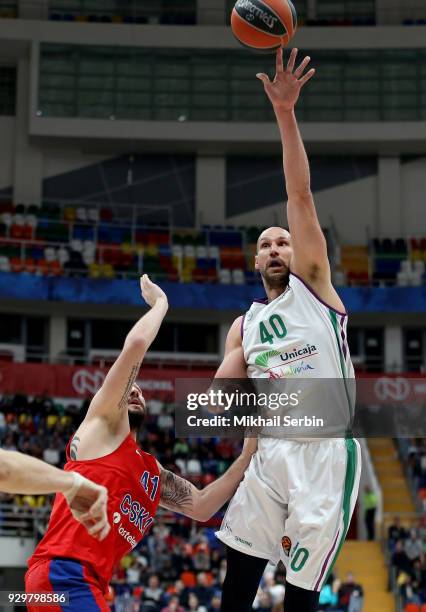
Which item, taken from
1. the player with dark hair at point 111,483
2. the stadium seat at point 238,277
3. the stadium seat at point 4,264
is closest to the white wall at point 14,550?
the stadium seat at point 4,264

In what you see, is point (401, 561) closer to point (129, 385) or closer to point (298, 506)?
point (298, 506)

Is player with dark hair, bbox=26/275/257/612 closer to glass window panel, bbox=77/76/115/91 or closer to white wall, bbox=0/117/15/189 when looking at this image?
glass window panel, bbox=77/76/115/91

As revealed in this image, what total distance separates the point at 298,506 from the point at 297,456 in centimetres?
28

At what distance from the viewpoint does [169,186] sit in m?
34.4

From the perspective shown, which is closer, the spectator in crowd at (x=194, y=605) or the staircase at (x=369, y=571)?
the spectator in crowd at (x=194, y=605)

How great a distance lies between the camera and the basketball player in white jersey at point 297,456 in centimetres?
565

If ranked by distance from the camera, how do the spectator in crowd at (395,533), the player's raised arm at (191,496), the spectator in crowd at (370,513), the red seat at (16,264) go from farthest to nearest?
the red seat at (16,264) → the spectator in crowd at (370,513) → the spectator in crowd at (395,533) → the player's raised arm at (191,496)

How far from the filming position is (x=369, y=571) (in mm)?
21781

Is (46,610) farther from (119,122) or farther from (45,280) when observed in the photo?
(119,122)

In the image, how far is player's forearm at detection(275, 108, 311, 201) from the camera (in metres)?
5.74

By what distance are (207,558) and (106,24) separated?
1995 centimetres

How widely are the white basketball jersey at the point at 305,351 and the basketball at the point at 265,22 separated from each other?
210 centimetres

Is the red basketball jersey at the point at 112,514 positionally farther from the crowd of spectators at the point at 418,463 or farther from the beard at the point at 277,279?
the crowd of spectators at the point at 418,463

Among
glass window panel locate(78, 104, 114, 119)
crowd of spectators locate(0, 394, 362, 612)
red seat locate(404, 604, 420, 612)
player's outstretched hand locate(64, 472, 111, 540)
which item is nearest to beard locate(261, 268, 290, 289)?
player's outstretched hand locate(64, 472, 111, 540)
